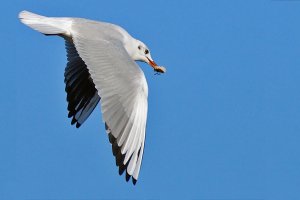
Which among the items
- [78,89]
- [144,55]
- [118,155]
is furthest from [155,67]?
[118,155]

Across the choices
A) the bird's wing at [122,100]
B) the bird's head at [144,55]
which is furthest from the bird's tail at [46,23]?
the bird's head at [144,55]

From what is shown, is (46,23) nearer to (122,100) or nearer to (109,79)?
(109,79)

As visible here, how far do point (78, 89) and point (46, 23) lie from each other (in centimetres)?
111

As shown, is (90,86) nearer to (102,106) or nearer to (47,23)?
(47,23)

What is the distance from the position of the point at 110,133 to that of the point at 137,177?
48 cm

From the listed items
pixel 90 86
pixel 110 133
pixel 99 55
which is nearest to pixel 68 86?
pixel 90 86

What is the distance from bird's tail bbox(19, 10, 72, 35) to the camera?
9.45 m

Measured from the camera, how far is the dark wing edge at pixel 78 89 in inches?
408

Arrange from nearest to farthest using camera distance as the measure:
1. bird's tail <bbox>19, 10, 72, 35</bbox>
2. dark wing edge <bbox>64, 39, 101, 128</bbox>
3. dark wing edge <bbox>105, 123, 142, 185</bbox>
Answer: dark wing edge <bbox>105, 123, 142, 185</bbox>
bird's tail <bbox>19, 10, 72, 35</bbox>
dark wing edge <bbox>64, 39, 101, 128</bbox>

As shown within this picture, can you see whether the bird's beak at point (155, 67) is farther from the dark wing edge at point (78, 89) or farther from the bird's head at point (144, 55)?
the dark wing edge at point (78, 89)

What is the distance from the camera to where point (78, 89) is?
10.5m

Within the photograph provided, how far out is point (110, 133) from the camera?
8.28 metres

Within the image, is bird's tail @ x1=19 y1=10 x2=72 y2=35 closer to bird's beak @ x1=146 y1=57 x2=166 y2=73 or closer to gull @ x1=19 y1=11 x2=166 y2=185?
gull @ x1=19 y1=11 x2=166 y2=185

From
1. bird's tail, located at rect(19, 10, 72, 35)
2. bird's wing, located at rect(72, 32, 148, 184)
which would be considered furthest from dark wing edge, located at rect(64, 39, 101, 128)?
bird's wing, located at rect(72, 32, 148, 184)
